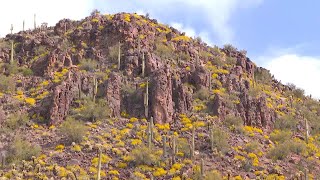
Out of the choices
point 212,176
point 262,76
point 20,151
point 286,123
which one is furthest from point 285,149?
point 262,76

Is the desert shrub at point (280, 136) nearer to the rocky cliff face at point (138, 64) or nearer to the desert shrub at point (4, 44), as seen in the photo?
the rocky cliff face at point (138, 64)

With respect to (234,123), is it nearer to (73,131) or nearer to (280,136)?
(280,136)

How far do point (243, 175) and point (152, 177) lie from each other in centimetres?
655

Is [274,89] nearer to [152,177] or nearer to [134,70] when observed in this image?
[134,70]

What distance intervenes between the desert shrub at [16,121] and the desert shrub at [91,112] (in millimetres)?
3657

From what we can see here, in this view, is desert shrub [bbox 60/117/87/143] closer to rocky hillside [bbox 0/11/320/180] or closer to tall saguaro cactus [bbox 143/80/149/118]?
rocky hillside [bbox 0/11/320/180]

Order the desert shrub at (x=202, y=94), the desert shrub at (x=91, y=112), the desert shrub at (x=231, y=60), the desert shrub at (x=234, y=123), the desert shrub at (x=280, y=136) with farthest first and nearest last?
the desert shrub at (x=231, y=60) → the desert shrub at (x=202, y=94) → the desert shrub at (x=280, y=136) → the desert shrub at (x=234, y=123) → the desert shrub at (x=91, y=112)

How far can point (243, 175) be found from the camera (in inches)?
1229

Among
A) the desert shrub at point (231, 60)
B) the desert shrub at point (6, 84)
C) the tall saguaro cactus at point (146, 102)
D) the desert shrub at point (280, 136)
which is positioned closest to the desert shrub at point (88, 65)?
the desert shrub at point (6, 84)

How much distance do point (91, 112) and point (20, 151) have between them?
7138mm

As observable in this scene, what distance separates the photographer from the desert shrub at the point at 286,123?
132 feet

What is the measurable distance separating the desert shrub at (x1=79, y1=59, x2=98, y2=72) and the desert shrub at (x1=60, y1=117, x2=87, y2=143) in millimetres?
9968

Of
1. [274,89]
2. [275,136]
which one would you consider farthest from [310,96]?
[275,136]

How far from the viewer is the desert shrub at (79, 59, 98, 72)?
4262 centimetres
